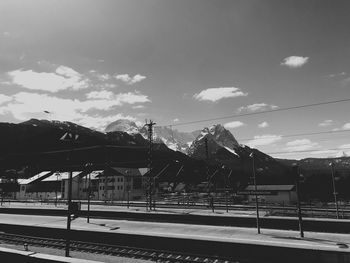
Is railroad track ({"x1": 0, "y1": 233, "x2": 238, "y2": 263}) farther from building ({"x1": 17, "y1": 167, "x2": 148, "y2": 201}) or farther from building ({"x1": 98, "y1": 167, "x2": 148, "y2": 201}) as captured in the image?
building ({"x1": 98, "y1": 167, "x2": 148, "y2": 201})

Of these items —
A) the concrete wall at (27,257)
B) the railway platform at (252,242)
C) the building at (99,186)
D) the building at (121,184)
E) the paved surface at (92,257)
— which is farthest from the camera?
the building at (121,184)

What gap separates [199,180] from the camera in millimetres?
155000

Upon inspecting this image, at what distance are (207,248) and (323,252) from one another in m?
7.36

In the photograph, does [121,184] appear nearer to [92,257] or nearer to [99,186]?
[99,186]

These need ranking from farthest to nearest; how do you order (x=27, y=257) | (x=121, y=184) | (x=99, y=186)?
(x=99, y=186)
(x=121, y=184)
(x=27, y=257)

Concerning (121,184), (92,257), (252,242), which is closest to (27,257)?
(92,257)

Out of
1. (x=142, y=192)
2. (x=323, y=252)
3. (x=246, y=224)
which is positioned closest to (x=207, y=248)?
(x=323, y=252)

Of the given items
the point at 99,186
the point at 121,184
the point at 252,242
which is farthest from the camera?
the point at 99,186

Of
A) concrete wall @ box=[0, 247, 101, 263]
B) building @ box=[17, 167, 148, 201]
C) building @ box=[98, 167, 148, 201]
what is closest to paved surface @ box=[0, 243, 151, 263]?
concrete wall @ box=[0, 247, 101, 263]

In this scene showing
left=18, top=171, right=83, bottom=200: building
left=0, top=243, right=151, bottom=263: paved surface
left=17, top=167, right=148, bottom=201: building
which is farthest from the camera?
left=18, top=171, right=83, bottom=200: building

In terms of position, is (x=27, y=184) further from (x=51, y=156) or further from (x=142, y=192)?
(x=51, y=156)

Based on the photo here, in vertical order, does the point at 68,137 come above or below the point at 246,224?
above

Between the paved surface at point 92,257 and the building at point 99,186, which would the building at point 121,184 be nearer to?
the building at point 99,186

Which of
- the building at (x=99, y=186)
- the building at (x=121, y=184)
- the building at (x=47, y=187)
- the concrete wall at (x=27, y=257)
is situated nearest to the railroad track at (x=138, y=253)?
the concrete wall at (x=27, y=257)
